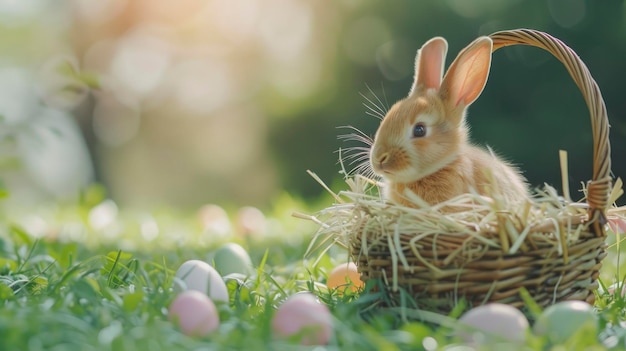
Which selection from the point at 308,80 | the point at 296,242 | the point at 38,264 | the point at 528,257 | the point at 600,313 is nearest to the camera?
the point at 528,257

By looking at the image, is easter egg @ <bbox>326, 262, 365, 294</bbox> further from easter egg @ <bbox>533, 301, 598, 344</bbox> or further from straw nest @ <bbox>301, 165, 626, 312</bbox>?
easter egg @ <bbox>533, 301, 598, 344</bbox>

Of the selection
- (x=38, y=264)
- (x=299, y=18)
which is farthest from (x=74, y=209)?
(x=299, y=18)

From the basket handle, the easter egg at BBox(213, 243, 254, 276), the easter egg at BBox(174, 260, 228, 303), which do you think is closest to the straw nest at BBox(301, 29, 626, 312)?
the basket handle

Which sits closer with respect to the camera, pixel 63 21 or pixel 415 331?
pixel 415 331

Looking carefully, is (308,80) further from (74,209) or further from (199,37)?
(199,37)

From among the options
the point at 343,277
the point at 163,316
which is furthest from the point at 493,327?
the point at 343,277

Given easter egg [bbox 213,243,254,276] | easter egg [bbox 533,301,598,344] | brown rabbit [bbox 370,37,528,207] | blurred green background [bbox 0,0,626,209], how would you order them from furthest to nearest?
blurred green background [bbox 0,0,626,209] < easter egg [bbox 213,243,254,276] < brown rabbit [bbox 370,37,528,207] < easter egg [bbox 533,301,598,344]
